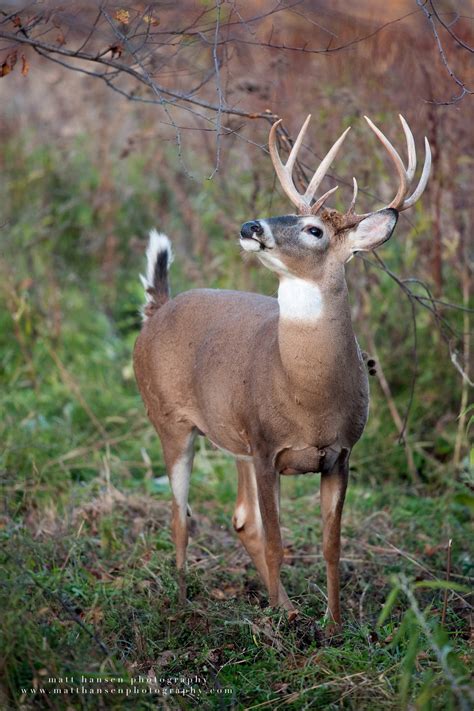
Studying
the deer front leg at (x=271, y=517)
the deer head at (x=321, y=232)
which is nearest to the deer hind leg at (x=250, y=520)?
the deer front leg at (x=271, y=517)

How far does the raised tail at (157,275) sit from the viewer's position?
5.38 meters

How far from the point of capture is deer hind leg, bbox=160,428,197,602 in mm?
5031

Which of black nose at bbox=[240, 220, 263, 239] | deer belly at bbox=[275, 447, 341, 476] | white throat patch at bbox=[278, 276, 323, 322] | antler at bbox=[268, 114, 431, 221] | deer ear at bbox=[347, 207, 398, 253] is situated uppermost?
antler at bbox=[268, 114, 431, 221]

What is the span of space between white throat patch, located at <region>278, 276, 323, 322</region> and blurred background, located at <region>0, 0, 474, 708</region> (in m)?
0.59

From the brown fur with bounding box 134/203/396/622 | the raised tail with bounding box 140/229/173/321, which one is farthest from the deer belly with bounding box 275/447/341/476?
the raised tail with bounding box 140/229/173/321

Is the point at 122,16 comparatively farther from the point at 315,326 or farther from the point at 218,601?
the point at 218,601

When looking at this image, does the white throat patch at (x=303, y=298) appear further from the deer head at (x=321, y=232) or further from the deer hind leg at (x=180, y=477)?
the deer hind leg at (x=180, y=477)

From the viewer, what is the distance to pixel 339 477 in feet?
14.5

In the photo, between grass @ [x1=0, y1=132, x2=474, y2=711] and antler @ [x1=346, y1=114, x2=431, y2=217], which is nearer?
grass @ [x1=0, y1=132, x2=474, y2=711]

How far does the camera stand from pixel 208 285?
303 inches

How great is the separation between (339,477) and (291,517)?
163 cm

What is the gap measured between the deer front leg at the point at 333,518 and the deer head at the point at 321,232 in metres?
0.82

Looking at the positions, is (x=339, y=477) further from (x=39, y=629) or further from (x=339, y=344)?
(x=39, y=629)

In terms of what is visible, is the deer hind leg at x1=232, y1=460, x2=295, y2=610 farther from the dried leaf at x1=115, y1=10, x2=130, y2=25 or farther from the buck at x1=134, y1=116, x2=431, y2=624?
the dried leaf at x1=115, y1=10, x2=130, y2=25
